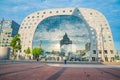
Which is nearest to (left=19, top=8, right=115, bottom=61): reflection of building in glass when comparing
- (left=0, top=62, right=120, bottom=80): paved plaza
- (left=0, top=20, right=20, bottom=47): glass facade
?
(left=0, top=20, right=20, bottom=47): glass facade

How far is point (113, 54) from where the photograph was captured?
82312mm

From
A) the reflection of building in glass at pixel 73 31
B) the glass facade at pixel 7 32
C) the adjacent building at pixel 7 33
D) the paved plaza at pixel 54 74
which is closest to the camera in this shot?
the paved plaza at pixel 54 74

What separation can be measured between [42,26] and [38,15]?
9.60m

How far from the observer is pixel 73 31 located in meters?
88.4

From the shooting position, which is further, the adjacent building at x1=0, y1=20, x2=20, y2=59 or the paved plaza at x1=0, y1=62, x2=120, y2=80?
the adjacent building at x1=0, y1=20, x2=20, y2=59

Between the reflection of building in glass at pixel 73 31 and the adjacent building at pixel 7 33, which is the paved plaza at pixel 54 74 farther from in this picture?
the adjacent building at pixel 7 33

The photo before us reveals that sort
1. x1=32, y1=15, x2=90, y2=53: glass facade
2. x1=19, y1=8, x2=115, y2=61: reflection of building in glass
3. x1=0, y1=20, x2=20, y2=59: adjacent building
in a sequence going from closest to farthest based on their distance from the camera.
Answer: x1=19, y1=8, x2=115, y2=61: reflection of building in glass, x1=32, y1=15, x2=90, y2=53: glass facade, x1=0, y1=20, x2=20, y2=59: adjacent building

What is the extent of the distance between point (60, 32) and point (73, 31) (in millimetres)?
8626

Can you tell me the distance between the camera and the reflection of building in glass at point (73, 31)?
274 ft

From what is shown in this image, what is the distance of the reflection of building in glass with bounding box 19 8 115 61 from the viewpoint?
8362 centimetres

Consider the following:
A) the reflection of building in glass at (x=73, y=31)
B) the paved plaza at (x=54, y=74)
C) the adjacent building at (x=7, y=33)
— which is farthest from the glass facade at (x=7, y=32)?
the paved plaza at (x=54, y=74)

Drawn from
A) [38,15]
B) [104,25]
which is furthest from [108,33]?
[38,15]

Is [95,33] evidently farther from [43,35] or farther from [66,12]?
[43,35]

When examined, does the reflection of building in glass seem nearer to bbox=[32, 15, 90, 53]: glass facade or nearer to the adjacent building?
bbox=[32, 15, 90, 53]: glass facade
